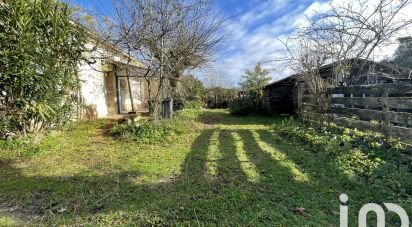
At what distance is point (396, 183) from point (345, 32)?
4.26 m

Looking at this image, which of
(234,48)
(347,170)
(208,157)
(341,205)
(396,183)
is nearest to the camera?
(341,205)

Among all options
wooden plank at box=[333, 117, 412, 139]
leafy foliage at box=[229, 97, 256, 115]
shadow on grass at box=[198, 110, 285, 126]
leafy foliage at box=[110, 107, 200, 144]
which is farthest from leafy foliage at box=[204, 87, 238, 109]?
wooden plank at box=[333, 117, 412, 139]

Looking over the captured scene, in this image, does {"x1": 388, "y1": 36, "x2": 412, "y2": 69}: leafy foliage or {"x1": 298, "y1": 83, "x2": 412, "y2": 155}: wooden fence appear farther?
{"x1": 388, "y1": 36, "x2": 412, "y2": 69}: leafy foliage

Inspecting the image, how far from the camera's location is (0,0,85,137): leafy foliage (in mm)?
5121

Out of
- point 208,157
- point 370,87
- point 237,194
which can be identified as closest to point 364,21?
point 370,87

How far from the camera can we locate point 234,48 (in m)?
11.4

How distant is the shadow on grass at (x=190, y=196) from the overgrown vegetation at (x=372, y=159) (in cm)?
38

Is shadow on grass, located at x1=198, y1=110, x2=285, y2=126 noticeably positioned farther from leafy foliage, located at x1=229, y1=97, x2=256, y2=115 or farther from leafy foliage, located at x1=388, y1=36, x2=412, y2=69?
leafy foliage, located at x1=388, y1=36, x2=412, y2=69

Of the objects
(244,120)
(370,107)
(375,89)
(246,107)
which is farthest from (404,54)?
(246,107)

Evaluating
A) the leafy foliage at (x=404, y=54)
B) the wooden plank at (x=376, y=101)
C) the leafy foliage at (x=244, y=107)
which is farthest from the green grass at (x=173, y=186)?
the leafy foliage at (x=244, y=107)

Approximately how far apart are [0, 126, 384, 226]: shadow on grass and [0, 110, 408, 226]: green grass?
A: 1cm

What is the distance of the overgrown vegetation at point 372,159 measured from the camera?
324 cm

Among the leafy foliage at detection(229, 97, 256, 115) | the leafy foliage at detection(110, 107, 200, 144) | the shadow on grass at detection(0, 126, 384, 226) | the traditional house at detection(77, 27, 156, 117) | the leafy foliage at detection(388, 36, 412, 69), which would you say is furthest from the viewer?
the leafy foliage at detection(229, 97, 256, 115)

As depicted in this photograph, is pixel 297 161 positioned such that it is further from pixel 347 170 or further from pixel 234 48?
pixel 234 48
